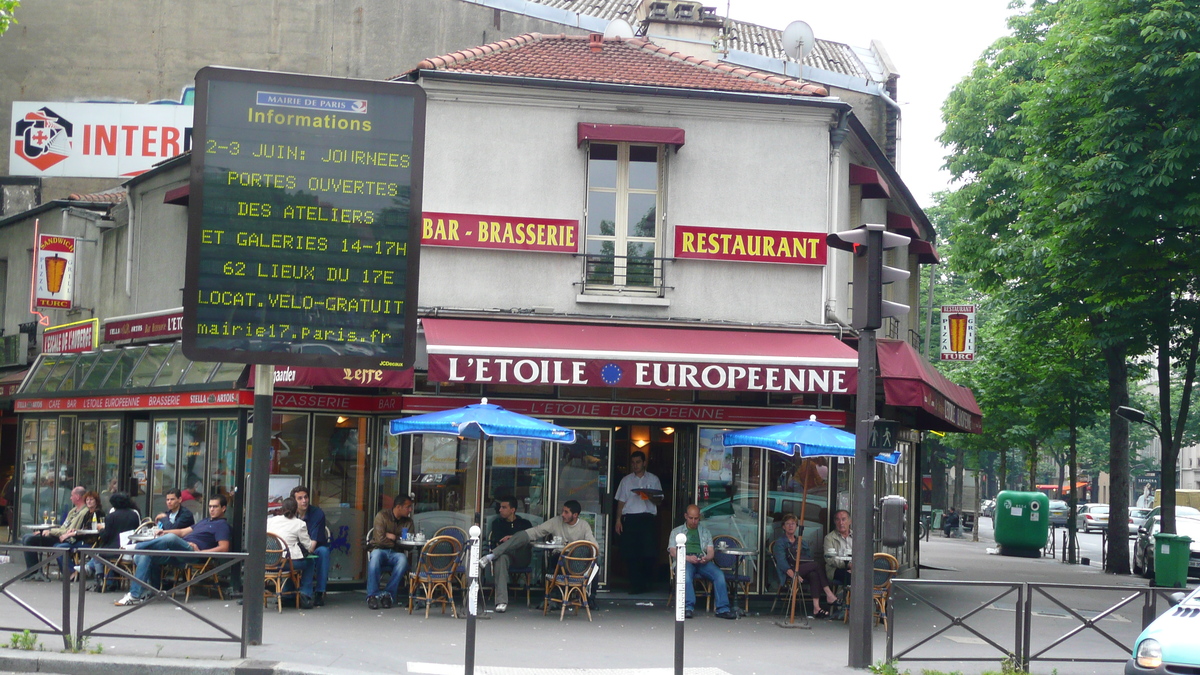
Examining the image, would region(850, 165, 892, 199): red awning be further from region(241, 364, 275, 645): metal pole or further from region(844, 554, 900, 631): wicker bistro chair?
region(241, 364, 275, 645): metal pole

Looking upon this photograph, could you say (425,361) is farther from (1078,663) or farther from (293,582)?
(1078,663)

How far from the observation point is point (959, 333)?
2481 cm

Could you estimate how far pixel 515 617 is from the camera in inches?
533

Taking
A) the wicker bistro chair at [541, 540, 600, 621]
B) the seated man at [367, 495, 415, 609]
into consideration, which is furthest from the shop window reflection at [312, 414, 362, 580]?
the wicker bistro chair at [541, 540, 600, 621]

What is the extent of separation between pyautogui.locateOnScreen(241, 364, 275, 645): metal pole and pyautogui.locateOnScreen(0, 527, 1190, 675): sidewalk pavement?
332 mm

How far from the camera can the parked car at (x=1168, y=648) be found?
8875 millimetres

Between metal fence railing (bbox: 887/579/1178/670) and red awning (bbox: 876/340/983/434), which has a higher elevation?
red awning (bbox: 876/340/983/434)

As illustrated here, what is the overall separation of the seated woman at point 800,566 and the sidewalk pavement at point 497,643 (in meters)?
0.37

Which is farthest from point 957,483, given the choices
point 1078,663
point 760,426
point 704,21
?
point 1078,663

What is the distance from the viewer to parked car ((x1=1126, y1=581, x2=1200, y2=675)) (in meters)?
8.88

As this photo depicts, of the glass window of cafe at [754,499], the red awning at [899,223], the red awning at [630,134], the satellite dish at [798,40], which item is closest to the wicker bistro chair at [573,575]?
the glass window of cafe at [754,499]

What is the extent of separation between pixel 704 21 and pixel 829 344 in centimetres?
1233

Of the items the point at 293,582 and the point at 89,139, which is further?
the point at 89,139

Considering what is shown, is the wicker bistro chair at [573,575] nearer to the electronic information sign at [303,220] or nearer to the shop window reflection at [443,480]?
the shop window reflection at [443,480]
